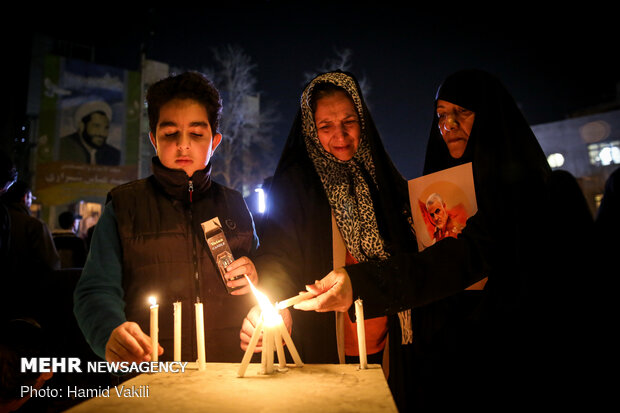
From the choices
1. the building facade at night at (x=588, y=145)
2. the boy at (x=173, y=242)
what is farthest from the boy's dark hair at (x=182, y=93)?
the building facade at night at (x=588, y=145)

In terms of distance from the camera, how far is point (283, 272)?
2.11 m

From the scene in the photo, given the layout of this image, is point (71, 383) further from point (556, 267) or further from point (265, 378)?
point (556, 267)

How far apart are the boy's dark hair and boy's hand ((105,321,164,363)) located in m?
1.33

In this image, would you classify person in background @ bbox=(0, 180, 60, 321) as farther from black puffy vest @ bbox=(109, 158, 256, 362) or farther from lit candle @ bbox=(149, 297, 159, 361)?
lit candle @ bbox=(149, 297, 159, 361)

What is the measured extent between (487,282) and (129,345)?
1.55 m

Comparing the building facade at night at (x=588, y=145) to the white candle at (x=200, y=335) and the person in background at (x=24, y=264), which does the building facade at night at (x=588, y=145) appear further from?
the white candle at (x=200, y=335)

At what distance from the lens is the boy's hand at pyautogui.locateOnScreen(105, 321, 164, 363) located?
150 centimetres

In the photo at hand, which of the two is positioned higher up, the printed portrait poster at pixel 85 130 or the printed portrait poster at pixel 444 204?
the printed portrait poster at pixel 85 130

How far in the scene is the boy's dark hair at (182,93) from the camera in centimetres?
236

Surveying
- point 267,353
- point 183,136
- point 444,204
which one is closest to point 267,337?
point 267,353

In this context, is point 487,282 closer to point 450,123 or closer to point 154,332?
point 450,123

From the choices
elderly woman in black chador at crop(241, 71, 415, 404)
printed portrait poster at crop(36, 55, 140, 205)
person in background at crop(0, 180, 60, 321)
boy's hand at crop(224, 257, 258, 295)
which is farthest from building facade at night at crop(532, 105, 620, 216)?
person in background at crop(0, 180, 60, 321)

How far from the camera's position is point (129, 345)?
4.97ft

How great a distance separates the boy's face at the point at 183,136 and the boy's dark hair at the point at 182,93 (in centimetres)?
5
